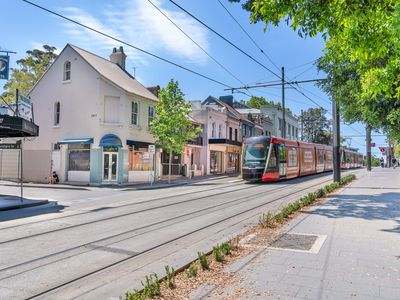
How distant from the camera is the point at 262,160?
1038 inches

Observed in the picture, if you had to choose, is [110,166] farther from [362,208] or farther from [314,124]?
[314,124]

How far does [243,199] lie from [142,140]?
15.3m

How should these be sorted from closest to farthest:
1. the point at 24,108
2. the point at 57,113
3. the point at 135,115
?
1. the point at 24,108
2. the point at 135,115
3. the point at 57,113

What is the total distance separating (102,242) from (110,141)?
19.6 m

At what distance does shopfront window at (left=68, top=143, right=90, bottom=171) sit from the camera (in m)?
27.5

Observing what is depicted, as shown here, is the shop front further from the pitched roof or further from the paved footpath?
the paved footpath

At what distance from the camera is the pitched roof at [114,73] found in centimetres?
2827

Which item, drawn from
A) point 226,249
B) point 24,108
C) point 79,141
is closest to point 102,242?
point 226,249

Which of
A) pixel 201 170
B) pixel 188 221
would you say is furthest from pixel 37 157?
pixel 188 221

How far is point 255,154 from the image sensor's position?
26594mm

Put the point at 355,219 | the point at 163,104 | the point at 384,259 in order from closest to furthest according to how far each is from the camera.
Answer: the point at 384,259 → the point at 355,219 → the point at 163,104

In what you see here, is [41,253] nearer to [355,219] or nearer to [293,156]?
[355,219]

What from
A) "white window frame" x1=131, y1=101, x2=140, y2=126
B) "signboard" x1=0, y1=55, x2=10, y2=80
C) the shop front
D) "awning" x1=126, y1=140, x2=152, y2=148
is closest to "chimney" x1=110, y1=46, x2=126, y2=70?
"white window frame" x1=131, y1=101, x2=140, y2=126

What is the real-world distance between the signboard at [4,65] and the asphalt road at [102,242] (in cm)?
554
